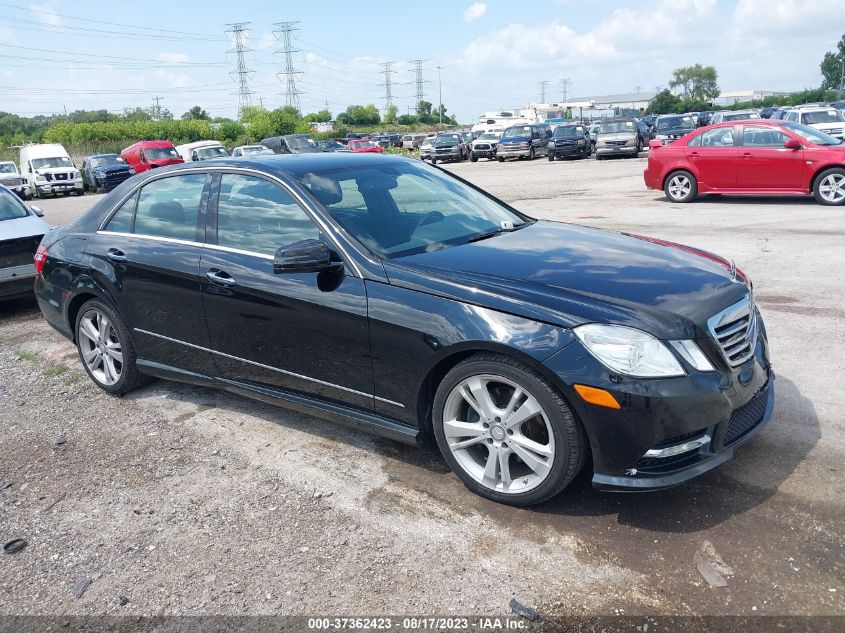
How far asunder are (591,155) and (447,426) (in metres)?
33.0

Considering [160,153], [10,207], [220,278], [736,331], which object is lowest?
[736,331]

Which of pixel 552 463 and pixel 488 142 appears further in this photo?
pixel 488 142

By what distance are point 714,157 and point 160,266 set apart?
12.3 metres

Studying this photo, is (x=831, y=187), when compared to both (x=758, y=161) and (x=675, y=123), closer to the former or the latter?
(x=758, y=161)

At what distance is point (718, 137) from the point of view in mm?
14016

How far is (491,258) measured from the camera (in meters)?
3.89

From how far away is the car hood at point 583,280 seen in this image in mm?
3277

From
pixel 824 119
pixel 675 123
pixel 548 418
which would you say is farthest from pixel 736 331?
pixel 675 123

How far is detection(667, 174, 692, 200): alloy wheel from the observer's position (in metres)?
14.8

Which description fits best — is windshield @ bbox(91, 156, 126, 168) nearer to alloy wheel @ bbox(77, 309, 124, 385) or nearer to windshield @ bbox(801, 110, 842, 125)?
windshield @ bbox(801, 110, 842, 125)

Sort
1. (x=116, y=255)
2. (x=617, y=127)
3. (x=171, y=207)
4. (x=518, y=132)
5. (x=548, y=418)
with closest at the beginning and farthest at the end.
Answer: (x=548, y=418) → (x=171, y=207) → (x=116, y=255) → (x=617, y=127) → (x=518, y=132)

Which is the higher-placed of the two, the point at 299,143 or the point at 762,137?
the point at 299,143

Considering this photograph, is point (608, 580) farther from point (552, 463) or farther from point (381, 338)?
point (381, 338)

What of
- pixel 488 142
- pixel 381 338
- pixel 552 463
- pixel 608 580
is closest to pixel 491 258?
pixel 381 338
